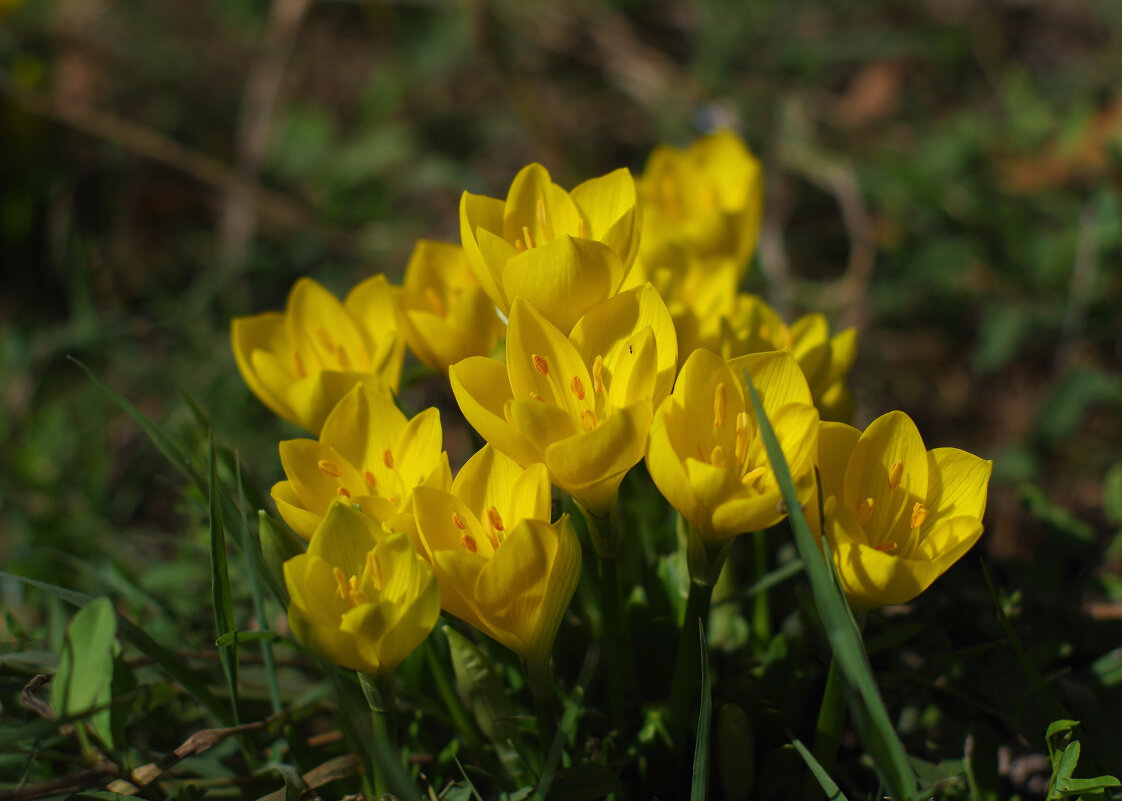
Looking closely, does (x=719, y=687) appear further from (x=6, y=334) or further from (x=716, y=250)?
(x=6, y=334)

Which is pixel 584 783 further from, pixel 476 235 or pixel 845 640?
pixel 476 235

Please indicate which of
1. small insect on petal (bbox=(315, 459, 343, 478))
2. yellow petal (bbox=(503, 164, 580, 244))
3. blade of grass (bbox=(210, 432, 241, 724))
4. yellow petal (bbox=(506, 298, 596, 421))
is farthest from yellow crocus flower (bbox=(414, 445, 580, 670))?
yellow petal (bbox=(503, 164, 580, 244))

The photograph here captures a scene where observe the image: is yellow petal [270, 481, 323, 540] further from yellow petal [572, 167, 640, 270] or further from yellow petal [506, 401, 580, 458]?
yellow petal [572, 167, 640, 270]

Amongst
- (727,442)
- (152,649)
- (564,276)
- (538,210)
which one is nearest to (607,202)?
(538,210)

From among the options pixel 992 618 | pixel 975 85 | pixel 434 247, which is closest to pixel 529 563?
pixel 434 247

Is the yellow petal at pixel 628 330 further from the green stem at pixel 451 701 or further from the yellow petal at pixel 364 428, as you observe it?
the green stem at pixel 451 701

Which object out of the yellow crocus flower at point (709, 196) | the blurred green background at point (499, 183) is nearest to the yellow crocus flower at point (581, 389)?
the yellow crocus flower at point (709, 196)
